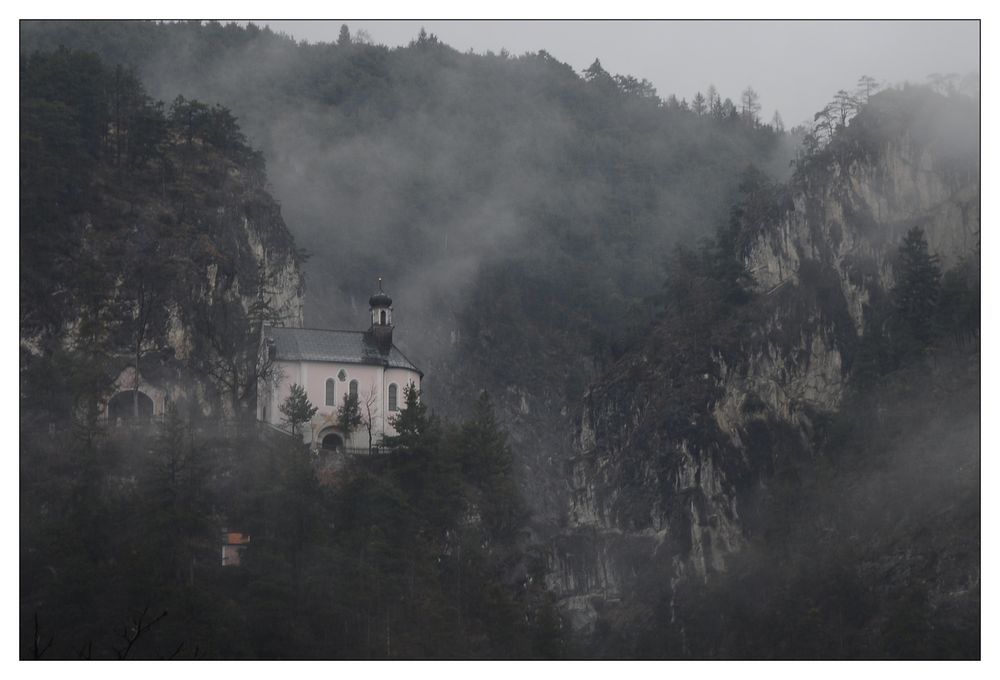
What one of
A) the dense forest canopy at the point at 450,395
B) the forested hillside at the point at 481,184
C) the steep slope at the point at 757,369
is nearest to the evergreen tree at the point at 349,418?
the dense forest canopy at the point at 450,395

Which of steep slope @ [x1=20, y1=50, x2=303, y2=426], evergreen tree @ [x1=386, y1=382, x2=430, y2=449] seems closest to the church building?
steep slope @ [x1=20, y1=50, x2=303, y2=426]

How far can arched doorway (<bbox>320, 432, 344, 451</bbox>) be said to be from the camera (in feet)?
212

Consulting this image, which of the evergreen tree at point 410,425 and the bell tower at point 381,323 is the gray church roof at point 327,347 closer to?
the bell tower at point 381,323

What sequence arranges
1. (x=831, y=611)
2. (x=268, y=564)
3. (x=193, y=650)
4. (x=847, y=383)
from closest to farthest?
(x=193, y=650)
(x=268, y=564)
(x=831, y=611)
(x=847, y=383)

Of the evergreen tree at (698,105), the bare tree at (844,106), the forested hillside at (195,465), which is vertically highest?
the evergreen tree at (698,105)

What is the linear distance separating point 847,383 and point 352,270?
35.7 metres

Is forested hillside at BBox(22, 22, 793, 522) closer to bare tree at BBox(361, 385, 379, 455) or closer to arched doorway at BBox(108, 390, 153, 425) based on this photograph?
bare tree at BBox(361, 385, 379, 455)

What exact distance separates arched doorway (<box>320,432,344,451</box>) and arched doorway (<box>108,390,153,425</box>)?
6926 mm

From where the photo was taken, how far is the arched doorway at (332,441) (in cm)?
6456

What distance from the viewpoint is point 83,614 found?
4684 cm

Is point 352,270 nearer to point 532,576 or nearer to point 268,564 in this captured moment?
point 532,576

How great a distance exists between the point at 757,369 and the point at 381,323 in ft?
57.0

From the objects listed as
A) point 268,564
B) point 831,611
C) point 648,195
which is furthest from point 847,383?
point 648,195

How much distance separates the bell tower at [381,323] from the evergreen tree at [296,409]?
5523mm
